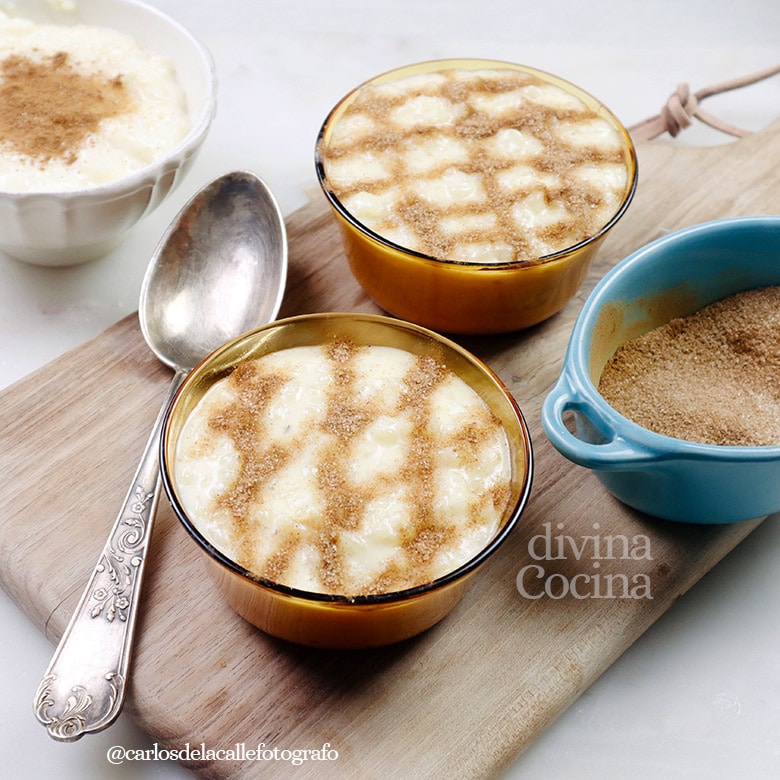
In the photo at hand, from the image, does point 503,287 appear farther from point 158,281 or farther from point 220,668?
point 220,668

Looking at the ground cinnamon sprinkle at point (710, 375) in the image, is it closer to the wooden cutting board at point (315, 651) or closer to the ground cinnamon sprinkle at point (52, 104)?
the wooden cutting board at point (315, 651)

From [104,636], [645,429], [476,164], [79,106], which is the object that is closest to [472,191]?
[476,164]

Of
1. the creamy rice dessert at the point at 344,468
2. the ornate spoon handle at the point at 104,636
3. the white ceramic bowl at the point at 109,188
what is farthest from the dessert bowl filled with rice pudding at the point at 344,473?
the white ceramic bowl at the point at 109,188

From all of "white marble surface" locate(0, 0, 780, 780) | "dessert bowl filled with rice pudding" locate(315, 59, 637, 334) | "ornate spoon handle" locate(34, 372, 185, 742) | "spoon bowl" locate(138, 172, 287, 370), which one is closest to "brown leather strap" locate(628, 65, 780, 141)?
"white marble surface" locate(0, 0, 780, 780)

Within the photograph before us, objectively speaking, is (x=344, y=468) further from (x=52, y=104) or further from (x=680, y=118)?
(x=680, y=118)

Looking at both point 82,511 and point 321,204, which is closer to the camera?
point 82,511

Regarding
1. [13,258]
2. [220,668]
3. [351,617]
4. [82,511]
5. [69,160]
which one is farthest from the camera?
[13,258]

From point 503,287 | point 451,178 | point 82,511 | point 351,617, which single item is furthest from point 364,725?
point 451,178
